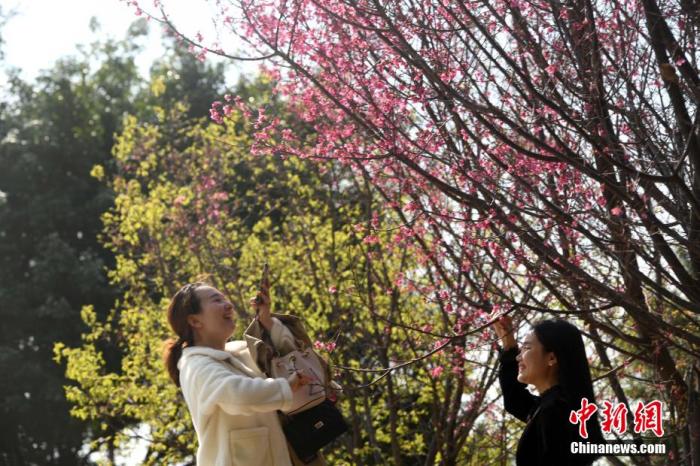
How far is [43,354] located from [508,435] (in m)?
12.8

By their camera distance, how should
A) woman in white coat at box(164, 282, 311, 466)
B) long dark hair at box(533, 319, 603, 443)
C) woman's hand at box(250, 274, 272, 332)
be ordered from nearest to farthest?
long dark hair at box(533, 319, 603, 443) < woman in white coat at box(164, 282, 311, 466) < woman's hand at box(250, 274, 272, 332)

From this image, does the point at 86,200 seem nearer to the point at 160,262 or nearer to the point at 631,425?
the point at 160,262

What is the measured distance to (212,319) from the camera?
445cm

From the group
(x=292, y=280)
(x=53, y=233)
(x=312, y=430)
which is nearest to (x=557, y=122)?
(x=312, y=430)

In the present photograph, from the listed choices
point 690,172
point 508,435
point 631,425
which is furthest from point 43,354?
point 690,172

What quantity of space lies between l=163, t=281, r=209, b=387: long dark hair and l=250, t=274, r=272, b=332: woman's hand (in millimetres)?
261

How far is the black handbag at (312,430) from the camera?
4.30 m

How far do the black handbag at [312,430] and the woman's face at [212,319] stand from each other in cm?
49

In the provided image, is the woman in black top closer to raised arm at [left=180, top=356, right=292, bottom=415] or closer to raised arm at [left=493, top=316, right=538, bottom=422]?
raised arm at [left=493, top=316, right=538, bottom=422]

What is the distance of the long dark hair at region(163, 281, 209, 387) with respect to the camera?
176 inches

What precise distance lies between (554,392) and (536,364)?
14 centimetres

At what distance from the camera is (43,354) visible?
19297mm

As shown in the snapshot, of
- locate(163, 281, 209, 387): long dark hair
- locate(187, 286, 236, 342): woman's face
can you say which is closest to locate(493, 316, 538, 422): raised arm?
locate(187, 286, 236, 342): woman's face

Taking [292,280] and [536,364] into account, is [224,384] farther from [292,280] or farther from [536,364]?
[292,280]
